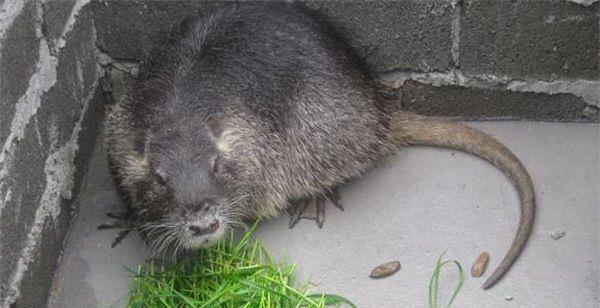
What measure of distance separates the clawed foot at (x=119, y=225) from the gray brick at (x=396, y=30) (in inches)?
44.6

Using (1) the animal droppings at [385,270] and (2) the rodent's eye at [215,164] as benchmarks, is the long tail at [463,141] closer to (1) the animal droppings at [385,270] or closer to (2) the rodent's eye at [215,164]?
(1) the animal droppings at [385,270]

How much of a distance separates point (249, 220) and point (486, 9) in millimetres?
1255

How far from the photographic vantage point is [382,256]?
336 cm

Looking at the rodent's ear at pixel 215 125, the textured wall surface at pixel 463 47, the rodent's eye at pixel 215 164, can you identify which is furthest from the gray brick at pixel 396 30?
the rodent's eye at pixel 215 164

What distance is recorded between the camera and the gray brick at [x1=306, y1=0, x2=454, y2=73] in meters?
3.54

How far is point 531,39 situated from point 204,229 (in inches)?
61.1

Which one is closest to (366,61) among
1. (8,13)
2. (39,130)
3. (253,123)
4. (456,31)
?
(456,31)

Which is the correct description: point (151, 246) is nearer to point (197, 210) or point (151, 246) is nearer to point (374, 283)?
point (197, 210)

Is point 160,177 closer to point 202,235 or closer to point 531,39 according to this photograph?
point 202,235

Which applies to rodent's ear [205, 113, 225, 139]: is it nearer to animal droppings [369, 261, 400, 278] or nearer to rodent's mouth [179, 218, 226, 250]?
rodent's mouth [179, 218, 226, 250]

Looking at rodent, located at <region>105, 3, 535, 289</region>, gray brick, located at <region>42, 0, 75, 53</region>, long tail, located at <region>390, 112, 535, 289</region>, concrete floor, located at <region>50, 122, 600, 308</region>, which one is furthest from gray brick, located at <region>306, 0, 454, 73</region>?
gray brick, located at <region>42, 0, 75, 53</region>

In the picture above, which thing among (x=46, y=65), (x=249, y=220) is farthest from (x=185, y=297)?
(x=46, y=65)

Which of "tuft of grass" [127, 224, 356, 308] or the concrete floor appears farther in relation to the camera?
the concrete floor

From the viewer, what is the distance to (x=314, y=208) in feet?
11.7
